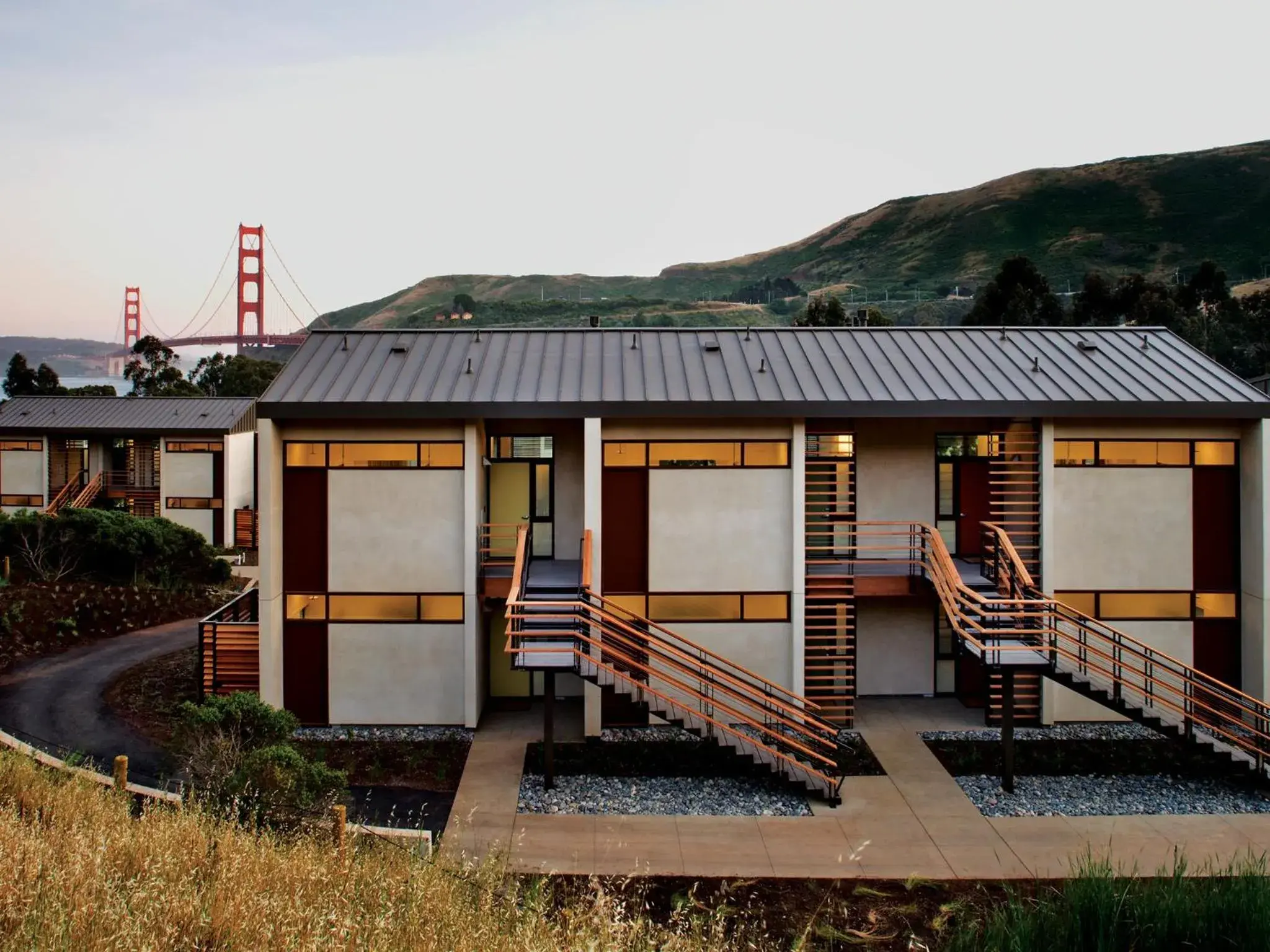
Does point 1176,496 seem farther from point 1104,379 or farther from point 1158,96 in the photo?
point 1158,96

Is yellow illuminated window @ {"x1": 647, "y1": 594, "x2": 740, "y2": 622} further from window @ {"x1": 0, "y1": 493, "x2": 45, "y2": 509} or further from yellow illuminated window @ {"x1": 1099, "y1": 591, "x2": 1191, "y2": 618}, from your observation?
window @ {"x1": 0, "y1": 493, "x2": 45, "y2": 509}

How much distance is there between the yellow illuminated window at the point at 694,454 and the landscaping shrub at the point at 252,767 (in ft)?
25.4

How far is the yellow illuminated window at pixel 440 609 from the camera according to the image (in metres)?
15.6

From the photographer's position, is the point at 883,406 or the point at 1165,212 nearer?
the point at 883,406

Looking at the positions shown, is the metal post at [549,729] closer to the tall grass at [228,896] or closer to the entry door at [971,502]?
the tall grass at [228,896]

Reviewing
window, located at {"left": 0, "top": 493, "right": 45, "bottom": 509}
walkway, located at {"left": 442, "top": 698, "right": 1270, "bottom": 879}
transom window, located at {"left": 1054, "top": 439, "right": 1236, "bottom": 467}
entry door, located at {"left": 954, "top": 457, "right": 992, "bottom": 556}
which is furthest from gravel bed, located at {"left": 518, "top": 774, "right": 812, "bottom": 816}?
window, located at {"left": 0, "top": 493, "right": 45, "bottom": 509}

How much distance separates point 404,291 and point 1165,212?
12098cm

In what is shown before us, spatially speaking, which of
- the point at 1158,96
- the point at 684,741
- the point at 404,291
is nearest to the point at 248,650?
the point at 684,741

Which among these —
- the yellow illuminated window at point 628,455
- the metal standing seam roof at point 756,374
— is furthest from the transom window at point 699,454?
the metal standing seam roof at point 756,374

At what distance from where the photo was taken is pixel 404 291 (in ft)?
453

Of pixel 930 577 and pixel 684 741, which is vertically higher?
pixel 930 577

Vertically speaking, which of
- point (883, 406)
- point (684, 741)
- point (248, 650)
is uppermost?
point (883, 406)

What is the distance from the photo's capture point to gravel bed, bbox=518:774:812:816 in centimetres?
1245

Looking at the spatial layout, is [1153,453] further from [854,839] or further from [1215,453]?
[854,839]
